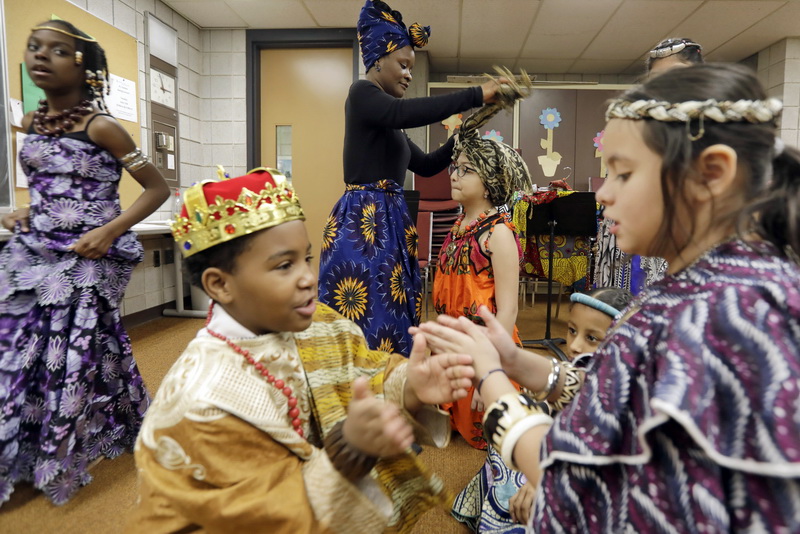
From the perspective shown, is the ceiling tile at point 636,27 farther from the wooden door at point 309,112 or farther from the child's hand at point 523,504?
the child's hand at point 523,504

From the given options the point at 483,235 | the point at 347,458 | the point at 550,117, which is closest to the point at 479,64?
the point at 550,117

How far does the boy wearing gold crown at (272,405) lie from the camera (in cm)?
72

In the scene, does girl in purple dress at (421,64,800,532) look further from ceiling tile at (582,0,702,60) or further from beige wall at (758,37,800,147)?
beige wall at (758,37,800,147)

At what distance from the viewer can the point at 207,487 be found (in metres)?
0.73

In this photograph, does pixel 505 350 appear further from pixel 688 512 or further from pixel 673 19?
pixel 673 19

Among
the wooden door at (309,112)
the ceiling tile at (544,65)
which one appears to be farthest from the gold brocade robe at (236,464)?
the ceiling tile at (544,65)

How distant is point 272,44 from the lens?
5.12 metres

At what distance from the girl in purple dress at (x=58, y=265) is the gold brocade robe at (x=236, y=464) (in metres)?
1.13

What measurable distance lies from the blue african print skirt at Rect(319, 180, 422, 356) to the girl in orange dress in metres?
0.27

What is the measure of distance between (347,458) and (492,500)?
88 centimetres

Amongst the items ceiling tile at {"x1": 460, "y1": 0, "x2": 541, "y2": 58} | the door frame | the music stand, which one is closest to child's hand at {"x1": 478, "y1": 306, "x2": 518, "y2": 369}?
the music stand

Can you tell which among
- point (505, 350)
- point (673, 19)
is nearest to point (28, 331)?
point (505, 350)

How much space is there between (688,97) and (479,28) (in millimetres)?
4898

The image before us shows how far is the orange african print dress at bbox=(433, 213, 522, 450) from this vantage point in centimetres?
188
